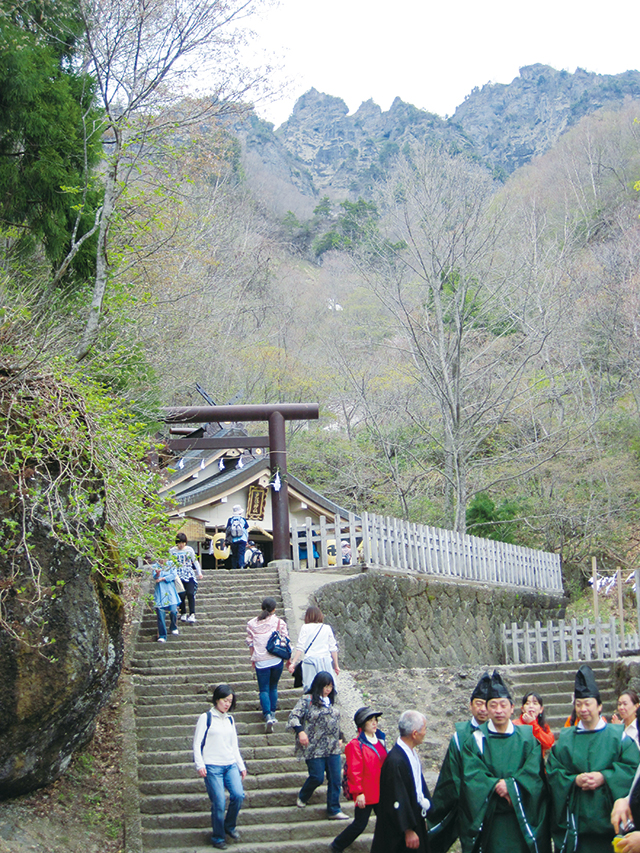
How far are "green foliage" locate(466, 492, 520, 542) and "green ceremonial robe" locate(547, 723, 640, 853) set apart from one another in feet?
65.6

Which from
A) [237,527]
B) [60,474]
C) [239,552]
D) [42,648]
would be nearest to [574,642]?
[239,552]

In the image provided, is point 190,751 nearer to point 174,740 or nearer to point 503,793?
point 174,740

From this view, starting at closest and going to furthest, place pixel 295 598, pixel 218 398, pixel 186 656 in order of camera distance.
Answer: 1. pixel 186 656
2. pixel 295 598
3. pixel 218 398

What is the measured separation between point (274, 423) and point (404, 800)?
11193 millimetres

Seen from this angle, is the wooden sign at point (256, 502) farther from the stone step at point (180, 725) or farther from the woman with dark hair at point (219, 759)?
the woman with dark hair at point (219, 759)

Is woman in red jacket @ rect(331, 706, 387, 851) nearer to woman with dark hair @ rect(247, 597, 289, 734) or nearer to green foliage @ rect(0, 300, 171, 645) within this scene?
woman with dark hair @ rect(247, 597, 289, 734)

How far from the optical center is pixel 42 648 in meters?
6.98

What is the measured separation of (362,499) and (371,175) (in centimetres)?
5996

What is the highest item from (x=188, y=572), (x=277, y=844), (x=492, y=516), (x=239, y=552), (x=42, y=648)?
(x=492, y=516)

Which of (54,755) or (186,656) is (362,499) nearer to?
(186,656)

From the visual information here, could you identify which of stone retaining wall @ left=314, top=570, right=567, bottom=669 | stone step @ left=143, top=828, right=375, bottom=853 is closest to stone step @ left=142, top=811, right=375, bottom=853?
stone step @ left=143, top=828, right=375, bottom=853

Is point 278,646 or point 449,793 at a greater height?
point 278,646

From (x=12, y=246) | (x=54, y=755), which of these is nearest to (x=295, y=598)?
(x=54, y=755)

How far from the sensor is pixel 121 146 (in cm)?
1039
